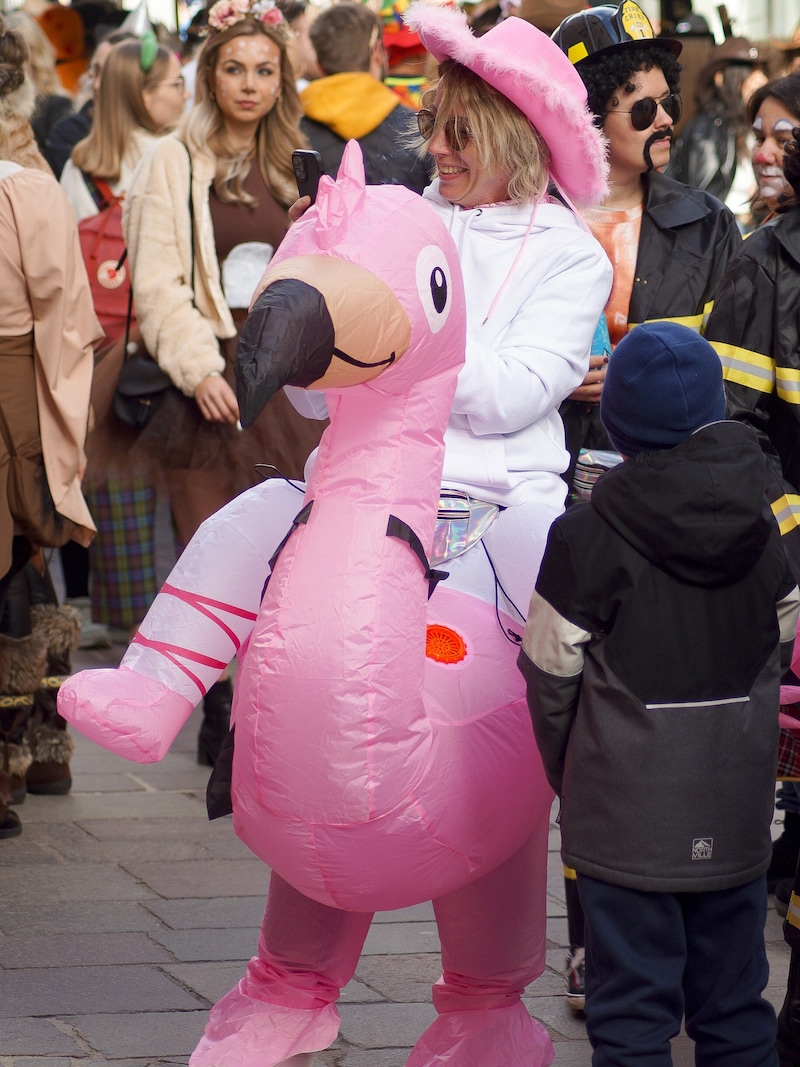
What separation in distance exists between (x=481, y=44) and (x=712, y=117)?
15.7ft

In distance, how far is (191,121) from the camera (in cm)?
551

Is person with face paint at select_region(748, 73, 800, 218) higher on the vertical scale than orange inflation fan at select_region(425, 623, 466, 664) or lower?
higher

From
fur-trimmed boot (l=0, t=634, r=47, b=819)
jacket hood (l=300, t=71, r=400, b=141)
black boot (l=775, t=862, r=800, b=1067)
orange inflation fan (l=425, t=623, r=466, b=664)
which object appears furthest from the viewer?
jacket hood (l=300, t=71, r=400, b=141)

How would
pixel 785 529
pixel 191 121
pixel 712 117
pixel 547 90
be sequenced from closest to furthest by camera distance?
pixel 547 90, pixel 785 529, pixel 191 121, pixel 712 117

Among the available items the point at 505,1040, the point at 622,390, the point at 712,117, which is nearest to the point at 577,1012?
the point at 505,1040

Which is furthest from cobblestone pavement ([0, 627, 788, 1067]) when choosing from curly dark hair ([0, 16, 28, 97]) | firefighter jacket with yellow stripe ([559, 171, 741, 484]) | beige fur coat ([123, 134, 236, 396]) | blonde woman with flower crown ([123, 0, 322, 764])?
curly dark hair ([0, 16, 28, 97])

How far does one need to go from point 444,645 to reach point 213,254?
9.57 feet

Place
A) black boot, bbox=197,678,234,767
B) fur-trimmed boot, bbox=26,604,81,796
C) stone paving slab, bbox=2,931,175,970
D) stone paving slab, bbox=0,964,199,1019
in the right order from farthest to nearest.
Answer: black boot, bbox=197,678,234,767
fur-trimmed boot, bbox=26,604,81,796
stone paving slab, bbox=2,931,175,970
stone paving slab, bbox=0,964,199,1019

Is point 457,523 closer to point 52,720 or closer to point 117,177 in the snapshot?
point 52,720

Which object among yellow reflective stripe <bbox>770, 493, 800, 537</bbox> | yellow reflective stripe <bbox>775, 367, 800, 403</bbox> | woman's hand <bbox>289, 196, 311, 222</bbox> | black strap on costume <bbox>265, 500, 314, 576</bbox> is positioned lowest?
yellow reflective stripe <bbox>770, 493, 800, 537</bbox>

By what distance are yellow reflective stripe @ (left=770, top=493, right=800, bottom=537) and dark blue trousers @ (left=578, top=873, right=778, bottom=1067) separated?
86 cm

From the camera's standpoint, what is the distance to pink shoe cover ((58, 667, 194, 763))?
279 cm

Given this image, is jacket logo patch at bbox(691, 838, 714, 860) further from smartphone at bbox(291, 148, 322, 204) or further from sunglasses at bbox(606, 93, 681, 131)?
sunglasses at bbox(606, 93, 681, 131)

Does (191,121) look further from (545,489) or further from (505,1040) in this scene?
(505,1040)
